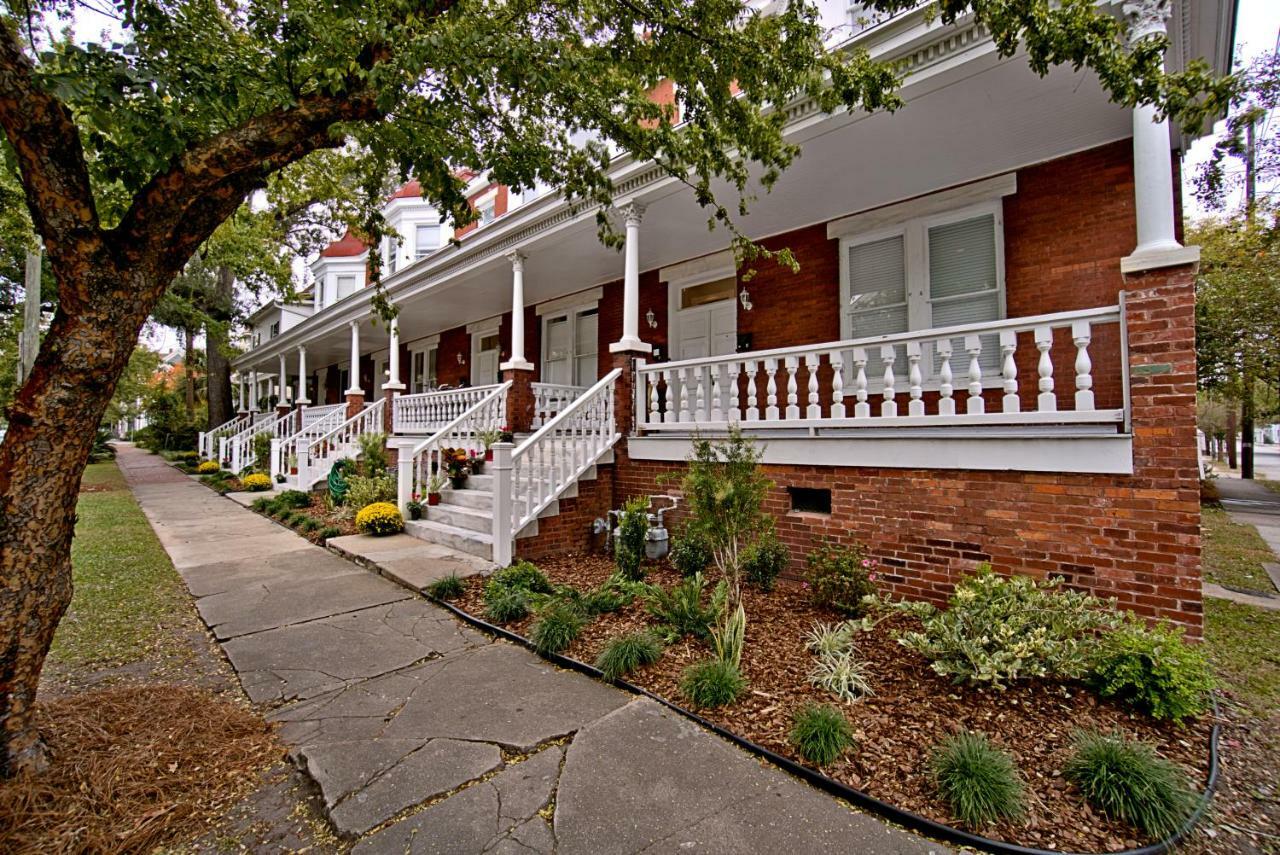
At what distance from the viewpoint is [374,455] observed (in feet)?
34.4

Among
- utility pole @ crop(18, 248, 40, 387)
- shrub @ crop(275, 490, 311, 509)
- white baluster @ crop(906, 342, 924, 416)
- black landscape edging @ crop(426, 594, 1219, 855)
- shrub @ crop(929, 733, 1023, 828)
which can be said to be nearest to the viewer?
black landscape edging @ crop(426, 594, 1219, 855)

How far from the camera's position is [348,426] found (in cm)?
1298

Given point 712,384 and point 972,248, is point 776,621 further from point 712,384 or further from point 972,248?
point 972,248

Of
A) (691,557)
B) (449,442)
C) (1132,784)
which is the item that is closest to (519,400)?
(449,442)

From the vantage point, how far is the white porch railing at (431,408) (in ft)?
34.9

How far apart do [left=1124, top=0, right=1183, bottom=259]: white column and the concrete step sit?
20.7ft

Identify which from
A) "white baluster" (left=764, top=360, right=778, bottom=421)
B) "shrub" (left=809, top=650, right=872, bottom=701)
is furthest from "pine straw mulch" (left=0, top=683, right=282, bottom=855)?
"white baluster" (left=764, top=360, right=778, bottom=421)

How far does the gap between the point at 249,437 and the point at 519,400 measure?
42.8 feet

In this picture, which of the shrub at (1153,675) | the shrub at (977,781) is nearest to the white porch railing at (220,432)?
the shrub at (977,781)

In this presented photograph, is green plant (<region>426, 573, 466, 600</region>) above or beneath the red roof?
beneath

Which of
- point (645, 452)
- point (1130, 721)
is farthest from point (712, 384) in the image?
point (1130, 721)

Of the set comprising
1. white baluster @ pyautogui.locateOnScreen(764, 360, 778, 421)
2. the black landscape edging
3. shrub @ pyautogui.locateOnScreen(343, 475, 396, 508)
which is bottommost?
the black landscape edging

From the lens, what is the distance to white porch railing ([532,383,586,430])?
9.45 metres

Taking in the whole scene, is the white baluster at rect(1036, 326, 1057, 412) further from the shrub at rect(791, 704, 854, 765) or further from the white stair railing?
the white stair railing
